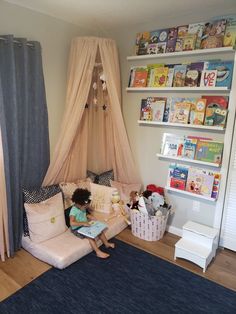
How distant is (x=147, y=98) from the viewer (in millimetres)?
2979

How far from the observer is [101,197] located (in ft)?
10.2

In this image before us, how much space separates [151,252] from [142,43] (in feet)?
7.80

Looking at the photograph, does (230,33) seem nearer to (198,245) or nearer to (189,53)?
(189,53)

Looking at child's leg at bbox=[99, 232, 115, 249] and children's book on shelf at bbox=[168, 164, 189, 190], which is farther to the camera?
children's book on shelf at bbox=[168, 164, 189, 190]

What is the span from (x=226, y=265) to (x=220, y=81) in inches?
72.2

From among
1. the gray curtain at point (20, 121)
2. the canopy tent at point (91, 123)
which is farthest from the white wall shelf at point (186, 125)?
the gray curtain at point (20, 121)

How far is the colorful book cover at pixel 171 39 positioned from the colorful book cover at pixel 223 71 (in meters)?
0.50

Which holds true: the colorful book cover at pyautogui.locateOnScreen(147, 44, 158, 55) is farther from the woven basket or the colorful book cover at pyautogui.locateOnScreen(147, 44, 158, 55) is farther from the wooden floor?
the wooden floor

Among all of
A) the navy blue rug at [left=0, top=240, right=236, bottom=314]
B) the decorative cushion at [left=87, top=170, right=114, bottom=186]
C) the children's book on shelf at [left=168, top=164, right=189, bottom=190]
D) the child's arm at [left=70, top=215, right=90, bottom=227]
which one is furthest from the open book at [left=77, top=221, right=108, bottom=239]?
the children's book on shelf at [left=168, top=164, right=189, bottom=190]

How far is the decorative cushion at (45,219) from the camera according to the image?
247 centimetres

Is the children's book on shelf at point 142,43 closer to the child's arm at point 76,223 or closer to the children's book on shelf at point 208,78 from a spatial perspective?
the children's book on shelf at point 208,78

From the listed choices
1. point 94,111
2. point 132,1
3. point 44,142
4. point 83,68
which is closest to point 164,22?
point 132,1

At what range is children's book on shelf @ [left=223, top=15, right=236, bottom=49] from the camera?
2.34 meters

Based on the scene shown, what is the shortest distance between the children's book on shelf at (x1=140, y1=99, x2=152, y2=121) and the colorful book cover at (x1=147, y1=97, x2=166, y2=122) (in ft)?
0.12
